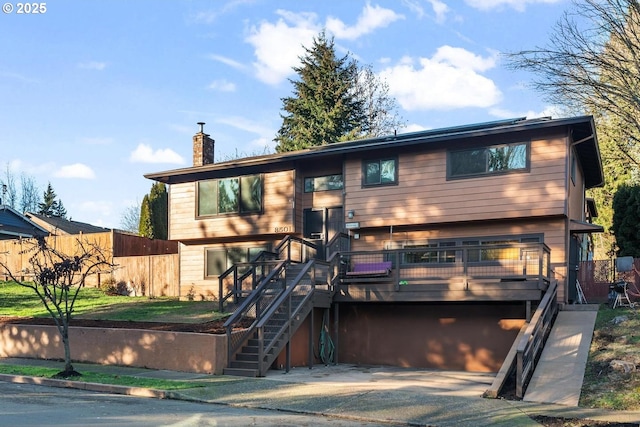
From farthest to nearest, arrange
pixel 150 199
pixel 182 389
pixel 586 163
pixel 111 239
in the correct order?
1. pixel 150 199
2. pixel 111 239
3. pixel 586 163
4. pixel 182 389

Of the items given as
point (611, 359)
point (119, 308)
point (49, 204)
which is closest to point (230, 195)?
point (119, 308)

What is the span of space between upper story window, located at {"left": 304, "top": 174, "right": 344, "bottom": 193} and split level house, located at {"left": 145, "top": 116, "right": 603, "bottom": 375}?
0.15ft

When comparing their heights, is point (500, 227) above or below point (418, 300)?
above

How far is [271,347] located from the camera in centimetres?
1448

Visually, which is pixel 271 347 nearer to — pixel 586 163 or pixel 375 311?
pixel 375 311

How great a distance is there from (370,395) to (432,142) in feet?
30.5

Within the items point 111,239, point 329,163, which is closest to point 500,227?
point 329,163

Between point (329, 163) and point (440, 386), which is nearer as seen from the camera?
point (440, 386)

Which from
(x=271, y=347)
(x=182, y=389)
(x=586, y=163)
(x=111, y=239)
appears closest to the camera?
(x=182, y=389)

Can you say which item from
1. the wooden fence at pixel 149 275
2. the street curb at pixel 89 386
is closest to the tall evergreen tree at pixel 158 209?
the wooden fence at pixel 149 275

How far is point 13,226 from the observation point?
3481 centimetres

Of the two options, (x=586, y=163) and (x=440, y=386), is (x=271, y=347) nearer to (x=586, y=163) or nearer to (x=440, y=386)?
(x=440, y=386)

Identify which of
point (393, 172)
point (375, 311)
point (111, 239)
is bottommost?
point (375, 311)

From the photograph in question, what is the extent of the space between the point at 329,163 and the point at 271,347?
8671 millimetres
